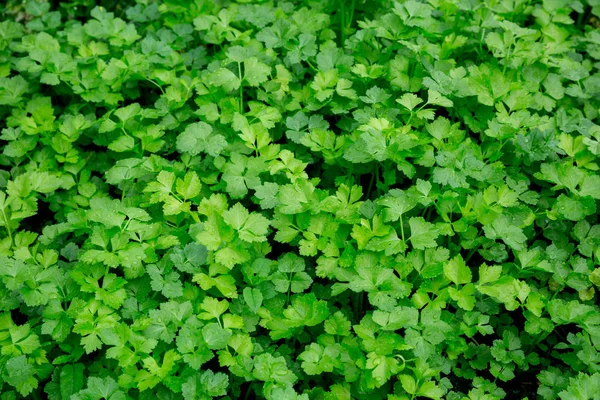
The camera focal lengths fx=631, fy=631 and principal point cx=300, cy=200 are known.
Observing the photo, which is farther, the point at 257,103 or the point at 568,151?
the point at 257,103

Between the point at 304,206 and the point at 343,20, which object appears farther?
the point at 343,20

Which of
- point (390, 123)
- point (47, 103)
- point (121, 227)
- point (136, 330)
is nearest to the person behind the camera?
point (136, 330)

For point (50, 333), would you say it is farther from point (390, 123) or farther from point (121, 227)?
point (390, 123)

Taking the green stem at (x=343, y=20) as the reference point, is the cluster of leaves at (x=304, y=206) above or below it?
below

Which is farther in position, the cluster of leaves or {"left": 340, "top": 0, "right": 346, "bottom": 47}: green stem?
{"left": 340, "top": 0, "right": 346, "bottom": 47}: green stem

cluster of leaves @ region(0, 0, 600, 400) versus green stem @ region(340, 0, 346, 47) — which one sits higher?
green stem @ region(340, 0, 346, 47)

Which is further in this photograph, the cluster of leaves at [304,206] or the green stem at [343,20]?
the green stem at [343,20]

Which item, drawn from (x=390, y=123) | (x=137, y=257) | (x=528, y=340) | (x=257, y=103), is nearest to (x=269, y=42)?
(x=257, y=103)

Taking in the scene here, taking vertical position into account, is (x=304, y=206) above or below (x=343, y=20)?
below
